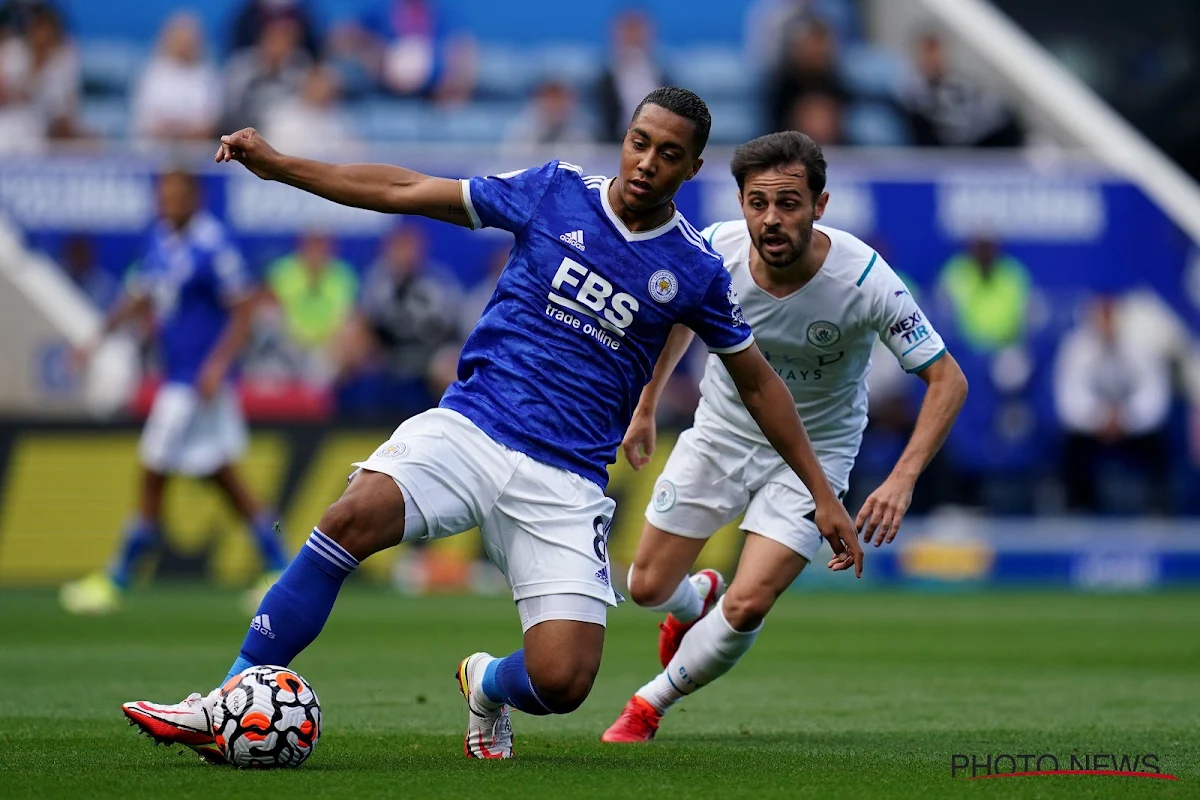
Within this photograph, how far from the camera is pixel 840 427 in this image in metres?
7.88

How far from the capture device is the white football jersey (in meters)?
7.31

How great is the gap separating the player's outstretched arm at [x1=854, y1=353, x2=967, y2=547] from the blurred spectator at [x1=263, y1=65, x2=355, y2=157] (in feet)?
43.3

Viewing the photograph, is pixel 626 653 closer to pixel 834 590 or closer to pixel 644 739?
pixel 644 739

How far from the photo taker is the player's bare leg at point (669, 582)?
25.5ft

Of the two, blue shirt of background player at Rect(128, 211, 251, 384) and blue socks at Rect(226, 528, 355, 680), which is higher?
blue shirt of background player at Rect(128, 211, 251, 384)

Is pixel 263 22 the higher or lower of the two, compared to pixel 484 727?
higher

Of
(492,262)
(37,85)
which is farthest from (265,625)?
(37,85)

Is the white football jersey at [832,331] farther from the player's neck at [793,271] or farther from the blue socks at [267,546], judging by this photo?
the blue socks at [267,546]

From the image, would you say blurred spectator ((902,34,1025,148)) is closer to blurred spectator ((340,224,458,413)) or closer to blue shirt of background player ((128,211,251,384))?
blurred spectator ((340,224,458,413))

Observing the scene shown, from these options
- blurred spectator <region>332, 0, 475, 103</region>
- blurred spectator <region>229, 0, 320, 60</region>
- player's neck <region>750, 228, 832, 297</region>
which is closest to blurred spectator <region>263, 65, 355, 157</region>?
blurred spectator <region>229, 0, 320, 60</region>

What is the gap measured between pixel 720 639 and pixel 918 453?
1.13 meters

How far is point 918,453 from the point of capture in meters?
6.97

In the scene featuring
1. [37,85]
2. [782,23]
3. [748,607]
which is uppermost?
[782,23]

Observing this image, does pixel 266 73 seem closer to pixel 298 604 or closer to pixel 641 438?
pixel 641 438
